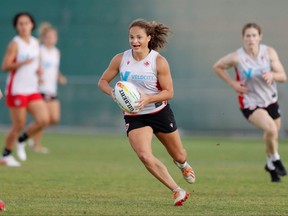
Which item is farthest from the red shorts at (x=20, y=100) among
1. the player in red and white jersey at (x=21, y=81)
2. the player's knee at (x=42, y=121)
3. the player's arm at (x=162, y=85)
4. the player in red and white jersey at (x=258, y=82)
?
the player's arm at (x=162, y=85)

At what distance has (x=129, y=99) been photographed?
8898mm

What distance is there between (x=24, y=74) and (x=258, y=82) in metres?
4.53

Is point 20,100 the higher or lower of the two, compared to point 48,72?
higher

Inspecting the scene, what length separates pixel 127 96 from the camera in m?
8.91

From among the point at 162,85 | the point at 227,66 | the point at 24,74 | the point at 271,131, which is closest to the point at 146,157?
the point at 162,85

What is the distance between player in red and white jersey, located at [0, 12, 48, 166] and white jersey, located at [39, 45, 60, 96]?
3099 millimetres

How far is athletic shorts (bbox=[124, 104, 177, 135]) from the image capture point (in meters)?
9.33

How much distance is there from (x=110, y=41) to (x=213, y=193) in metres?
15.5

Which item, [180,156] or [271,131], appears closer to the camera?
[180,156]

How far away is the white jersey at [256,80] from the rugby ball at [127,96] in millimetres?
3779

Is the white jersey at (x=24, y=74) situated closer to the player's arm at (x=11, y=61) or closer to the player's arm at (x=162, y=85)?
the player's arm at (x=11, y=61)

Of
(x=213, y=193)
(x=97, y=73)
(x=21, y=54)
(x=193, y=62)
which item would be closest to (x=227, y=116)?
(x=193, y=62)

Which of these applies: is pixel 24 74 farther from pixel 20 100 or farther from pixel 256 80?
pixel 256 80

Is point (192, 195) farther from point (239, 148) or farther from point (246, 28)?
point (239, 148)
